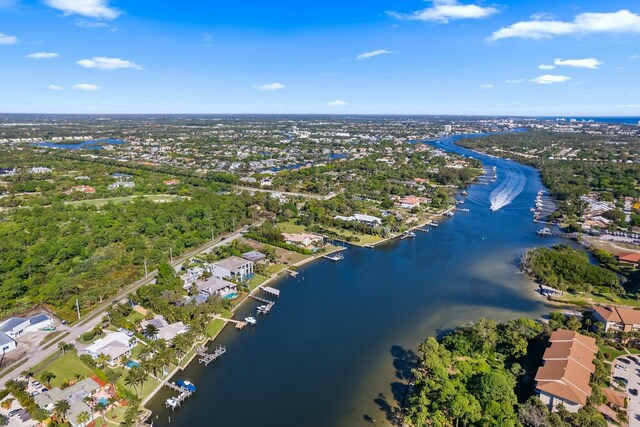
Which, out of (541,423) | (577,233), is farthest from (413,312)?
(577,233)

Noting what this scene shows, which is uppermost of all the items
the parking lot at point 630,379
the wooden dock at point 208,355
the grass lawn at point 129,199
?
the grass lawn at point 129,199

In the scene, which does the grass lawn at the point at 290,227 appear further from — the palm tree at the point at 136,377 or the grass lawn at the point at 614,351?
the grass lawn at the point at 614,351

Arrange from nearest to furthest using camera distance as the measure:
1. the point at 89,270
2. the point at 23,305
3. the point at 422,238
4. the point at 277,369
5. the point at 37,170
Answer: the point at 277,369 → the point at 23,305 → the point at 89,270 → the point at 422,238 → the point at 37,170

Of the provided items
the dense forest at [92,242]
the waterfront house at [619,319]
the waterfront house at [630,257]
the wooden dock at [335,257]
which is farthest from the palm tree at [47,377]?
the waterfront house at [630,257]

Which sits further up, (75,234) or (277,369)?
(75,234)

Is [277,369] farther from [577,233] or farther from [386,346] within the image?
[577,233]

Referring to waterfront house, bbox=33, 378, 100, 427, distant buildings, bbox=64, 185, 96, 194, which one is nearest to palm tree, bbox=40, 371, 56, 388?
waterfront house, bbox=33, 378, 100, 427

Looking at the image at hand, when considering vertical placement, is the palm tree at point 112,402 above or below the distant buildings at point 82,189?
below
